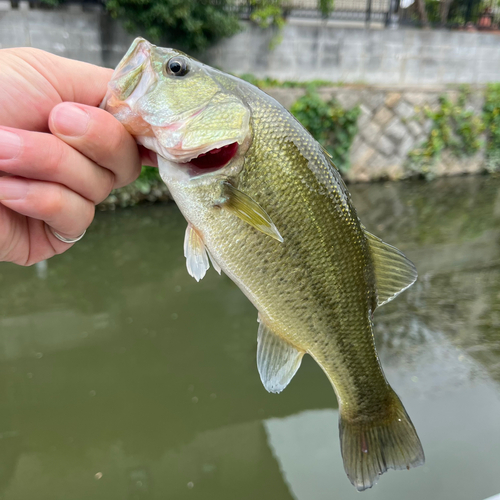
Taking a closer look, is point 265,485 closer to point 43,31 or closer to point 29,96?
point 29,96

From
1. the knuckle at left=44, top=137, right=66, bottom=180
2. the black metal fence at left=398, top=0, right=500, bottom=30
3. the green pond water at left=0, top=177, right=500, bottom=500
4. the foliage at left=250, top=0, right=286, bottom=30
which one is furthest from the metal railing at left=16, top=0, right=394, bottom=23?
the knuckle at left=44, top=137, right=66, bottom=180

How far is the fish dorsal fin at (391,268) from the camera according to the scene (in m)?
1.40

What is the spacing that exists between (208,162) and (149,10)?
5.79 m

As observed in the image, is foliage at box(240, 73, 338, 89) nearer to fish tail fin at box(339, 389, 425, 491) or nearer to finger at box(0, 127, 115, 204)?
finger at box(0, 127, 115, 204)

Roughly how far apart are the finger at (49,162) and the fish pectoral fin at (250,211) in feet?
1.52

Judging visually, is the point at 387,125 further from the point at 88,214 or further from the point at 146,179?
the point at 88,214

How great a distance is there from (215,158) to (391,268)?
0.72 meters

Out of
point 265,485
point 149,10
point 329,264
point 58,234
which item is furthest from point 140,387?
point 149,10

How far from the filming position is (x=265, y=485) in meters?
2.36

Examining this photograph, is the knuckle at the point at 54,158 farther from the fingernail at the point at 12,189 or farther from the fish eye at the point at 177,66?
the fish eye at the point at 177,66

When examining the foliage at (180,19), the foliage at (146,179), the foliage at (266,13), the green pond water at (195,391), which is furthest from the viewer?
the foliage at (266,13)

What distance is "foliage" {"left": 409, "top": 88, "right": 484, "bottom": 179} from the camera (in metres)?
8.55

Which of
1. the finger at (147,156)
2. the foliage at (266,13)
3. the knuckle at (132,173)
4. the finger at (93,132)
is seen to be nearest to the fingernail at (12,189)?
the finger at (93,132)

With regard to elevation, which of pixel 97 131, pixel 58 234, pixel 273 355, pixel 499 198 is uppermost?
pixel 97 131
